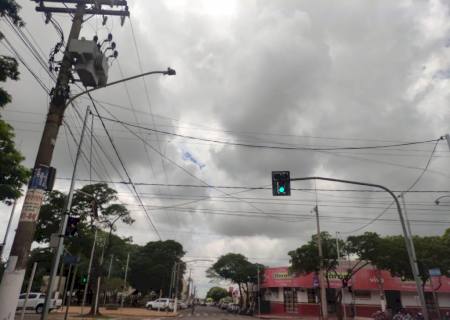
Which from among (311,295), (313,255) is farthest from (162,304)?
(313,255)

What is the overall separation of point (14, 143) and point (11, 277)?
12930 millimetres

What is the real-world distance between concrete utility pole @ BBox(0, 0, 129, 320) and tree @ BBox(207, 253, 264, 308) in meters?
58.6

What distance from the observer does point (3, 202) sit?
62.8 ft

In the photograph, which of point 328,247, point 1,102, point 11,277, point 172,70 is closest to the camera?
point 11,277

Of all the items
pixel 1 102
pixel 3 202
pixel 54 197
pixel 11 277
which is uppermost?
pixel 54 197

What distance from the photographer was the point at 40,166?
29.7 ft

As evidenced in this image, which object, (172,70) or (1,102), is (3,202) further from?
(172,70)

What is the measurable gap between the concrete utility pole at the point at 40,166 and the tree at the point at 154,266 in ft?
218

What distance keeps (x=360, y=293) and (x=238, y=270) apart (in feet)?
89.2

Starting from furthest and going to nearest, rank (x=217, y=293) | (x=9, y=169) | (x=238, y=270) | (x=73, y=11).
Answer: (x=217, y=293) → (x=238, y=270) → (x=9, y=169) → (x=73, y=11)

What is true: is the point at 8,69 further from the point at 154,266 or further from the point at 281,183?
the point at 154,266

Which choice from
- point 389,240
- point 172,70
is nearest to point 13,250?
point 172,70

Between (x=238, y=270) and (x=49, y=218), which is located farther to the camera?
(x=238, y=270)

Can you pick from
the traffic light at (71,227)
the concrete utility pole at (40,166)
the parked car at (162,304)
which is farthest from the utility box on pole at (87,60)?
the parked car at (162,304)
